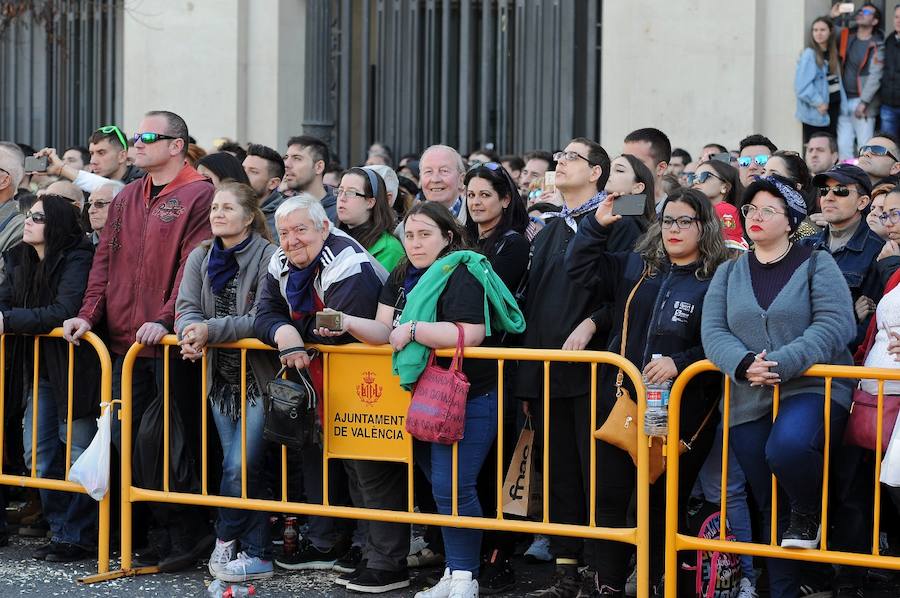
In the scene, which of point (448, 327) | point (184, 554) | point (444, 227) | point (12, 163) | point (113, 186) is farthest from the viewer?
point (12, 163)

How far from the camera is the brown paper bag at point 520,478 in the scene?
7.01 metres

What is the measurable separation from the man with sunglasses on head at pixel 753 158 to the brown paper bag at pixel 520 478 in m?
2.78

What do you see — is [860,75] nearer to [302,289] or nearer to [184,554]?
[302,289]

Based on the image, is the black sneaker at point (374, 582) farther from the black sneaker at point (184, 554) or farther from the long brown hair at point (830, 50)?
the long brown hair at point (830, 50)

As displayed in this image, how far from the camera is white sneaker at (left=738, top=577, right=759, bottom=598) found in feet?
21.9

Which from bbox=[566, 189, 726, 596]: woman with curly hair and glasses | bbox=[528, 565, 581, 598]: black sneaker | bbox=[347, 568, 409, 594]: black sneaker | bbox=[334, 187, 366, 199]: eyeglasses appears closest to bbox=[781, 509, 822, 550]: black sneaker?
bbox=[566, 189, 726, 596]: woman with curly hair and glasses

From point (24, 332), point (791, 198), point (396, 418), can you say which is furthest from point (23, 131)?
point (791, 198)

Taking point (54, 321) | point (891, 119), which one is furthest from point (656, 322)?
point (891, 119)

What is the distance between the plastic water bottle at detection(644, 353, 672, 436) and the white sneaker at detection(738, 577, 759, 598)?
96cm

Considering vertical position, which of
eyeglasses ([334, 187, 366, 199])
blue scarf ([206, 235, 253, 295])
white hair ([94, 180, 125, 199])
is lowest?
blue scarf ([206, 235, 253, 295])

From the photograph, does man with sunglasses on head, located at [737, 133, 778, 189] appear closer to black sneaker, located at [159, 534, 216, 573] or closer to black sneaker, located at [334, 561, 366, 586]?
black sneaker, located at [334, 561, 366, 586]

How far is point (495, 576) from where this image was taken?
7.12m

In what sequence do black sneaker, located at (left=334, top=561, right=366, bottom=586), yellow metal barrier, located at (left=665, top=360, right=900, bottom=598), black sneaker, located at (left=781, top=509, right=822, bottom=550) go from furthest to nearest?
black sneaker, located at (left=334, top=561, right=366, bottom=586) → black sneaker, located at (left=781, top=509, right=822, bottom=550) → yellow metal barrier, located at (left=665, top=360, right=900, bottom=598)

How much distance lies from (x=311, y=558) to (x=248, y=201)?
197cm
